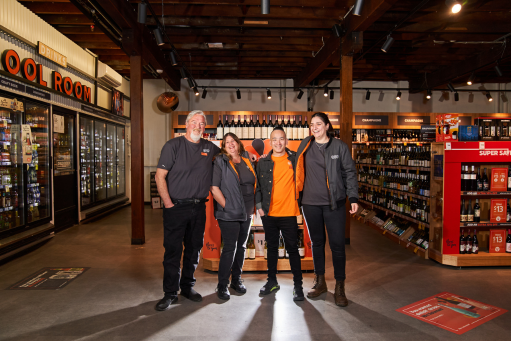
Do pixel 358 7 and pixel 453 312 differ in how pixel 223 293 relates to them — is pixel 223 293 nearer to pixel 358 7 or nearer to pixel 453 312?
pixel 453 312

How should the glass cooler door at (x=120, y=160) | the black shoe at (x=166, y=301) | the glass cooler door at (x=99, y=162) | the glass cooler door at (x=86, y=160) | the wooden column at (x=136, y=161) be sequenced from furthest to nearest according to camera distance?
the glass cooler door at (x=120, y=160) < the glass cooler door at (x=99, y=162) < the glass cooler door at (x=86, y=160) < the wooden column at (x=136, y=161) < the black shoe at (x=166, y=301)

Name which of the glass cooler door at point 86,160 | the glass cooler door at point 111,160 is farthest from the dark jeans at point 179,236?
the glass cooler door at point 111,160

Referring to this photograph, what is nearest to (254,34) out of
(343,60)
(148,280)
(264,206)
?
(343,60)

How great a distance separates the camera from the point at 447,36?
692cm

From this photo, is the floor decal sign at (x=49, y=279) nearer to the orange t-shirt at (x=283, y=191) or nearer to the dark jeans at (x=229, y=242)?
the dark jeans at (x=229, y=242)

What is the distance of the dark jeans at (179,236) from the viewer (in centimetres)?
318

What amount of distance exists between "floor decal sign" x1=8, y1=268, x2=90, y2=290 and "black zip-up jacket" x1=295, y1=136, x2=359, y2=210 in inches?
111

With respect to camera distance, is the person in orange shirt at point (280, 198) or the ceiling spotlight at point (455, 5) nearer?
the person in orange shirt at point (280, 198)

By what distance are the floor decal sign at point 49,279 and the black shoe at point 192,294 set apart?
142cm

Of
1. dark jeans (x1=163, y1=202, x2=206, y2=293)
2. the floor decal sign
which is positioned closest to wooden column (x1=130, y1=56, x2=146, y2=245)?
the floor decal sign

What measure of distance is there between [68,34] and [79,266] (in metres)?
4.69

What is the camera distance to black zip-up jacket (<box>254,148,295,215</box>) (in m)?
3.32

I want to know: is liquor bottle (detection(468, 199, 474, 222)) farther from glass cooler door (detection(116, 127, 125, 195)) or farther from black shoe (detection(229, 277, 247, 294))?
glass cooler door (detection(116, 127, 125, 195))

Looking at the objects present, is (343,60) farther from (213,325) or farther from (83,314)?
(83,314)
